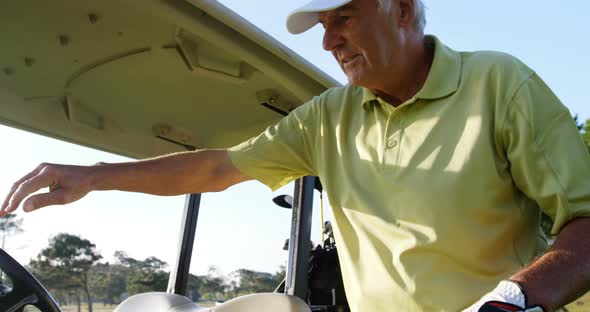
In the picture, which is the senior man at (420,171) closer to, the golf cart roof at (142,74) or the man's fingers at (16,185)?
the man's fingers at (16,185)

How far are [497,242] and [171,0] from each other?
1.11 meters

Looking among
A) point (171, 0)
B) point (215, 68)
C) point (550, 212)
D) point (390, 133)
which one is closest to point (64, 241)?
point (215, 68)

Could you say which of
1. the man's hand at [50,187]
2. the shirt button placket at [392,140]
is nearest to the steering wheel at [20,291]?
the man's hand at [50,187]

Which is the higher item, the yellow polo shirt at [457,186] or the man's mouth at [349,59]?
the man's mouth at [349,59]

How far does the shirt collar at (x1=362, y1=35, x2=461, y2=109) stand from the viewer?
1602 millimetres

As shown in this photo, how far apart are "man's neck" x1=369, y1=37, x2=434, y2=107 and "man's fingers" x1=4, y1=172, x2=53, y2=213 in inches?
36.3

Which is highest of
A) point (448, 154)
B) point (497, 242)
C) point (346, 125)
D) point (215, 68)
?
point (215, 68)

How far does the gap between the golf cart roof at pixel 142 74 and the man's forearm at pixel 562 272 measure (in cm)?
112

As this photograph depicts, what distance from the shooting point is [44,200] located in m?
1.54

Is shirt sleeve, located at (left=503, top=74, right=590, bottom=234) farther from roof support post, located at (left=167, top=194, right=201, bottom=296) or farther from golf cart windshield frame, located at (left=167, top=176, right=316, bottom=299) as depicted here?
roof support post, located at (left=167, top=194, right=201, bottom=296)

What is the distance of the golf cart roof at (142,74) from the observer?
195 cm

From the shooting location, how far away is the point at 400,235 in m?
1.52

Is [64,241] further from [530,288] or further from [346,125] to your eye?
[530,288]

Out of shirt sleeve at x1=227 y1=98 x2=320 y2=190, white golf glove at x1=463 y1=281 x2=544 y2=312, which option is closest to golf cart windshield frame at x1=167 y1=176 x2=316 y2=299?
shirt sleeve at x1=227 y1=98 x2=320 y2=190
